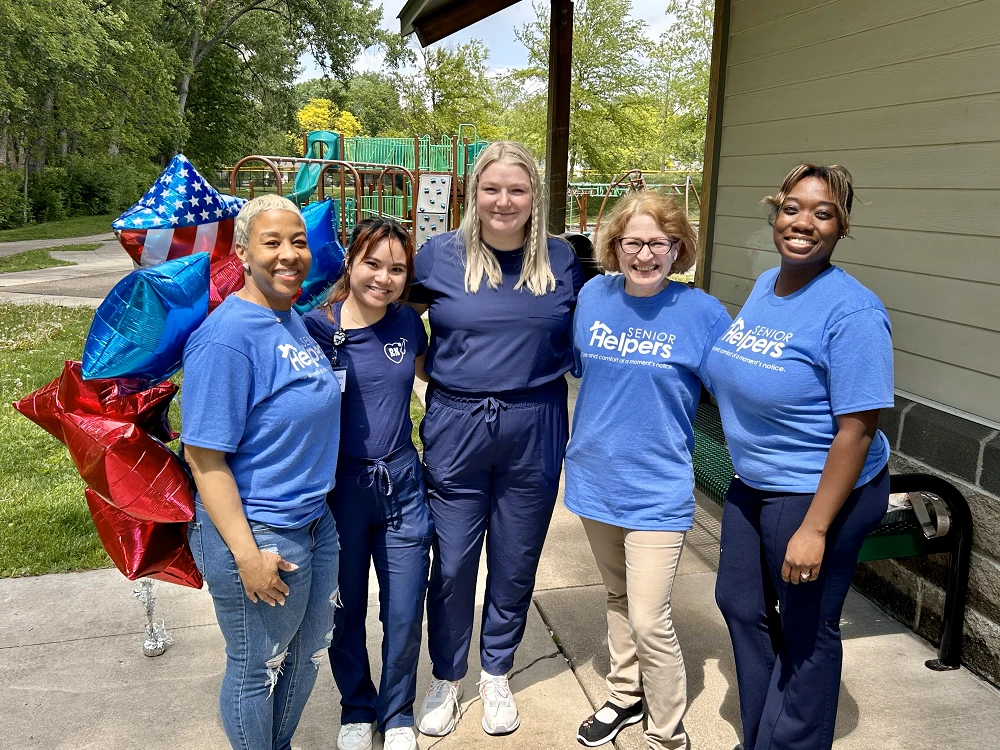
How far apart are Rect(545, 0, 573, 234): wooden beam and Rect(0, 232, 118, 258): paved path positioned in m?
12.1

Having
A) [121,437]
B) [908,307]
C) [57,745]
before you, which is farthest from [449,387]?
[908,307]

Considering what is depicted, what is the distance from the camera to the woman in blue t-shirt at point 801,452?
6.35 feet

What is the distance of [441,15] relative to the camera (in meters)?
5.74

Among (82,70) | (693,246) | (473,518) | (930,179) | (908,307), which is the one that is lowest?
(473,518)

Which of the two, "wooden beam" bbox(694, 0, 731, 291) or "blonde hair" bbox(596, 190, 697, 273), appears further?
"wooden beam" bbox(694, 0, 731, 291)

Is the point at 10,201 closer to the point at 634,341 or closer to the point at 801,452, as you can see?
the point at 634,341

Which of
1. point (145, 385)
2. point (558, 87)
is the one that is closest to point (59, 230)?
point (558, 87)

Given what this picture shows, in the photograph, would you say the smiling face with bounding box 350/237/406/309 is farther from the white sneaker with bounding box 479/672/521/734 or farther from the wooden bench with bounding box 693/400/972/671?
the wooden bench with bounding box 693/400/972/671

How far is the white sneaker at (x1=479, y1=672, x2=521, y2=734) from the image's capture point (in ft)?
8.64

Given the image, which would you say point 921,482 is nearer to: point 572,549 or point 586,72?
point 572,549

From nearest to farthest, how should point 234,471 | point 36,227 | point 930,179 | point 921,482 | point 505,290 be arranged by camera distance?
point 234,471 < point 505,290 < point 921,482 < point 930,179 < point 36,227

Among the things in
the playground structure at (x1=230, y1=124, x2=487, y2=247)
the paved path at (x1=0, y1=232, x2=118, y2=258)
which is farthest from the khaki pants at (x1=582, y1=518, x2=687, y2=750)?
the paved path at (x1=0, y1=232, x2=118, y2=258)

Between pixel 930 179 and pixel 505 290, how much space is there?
195cm

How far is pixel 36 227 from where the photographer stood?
835 inches
